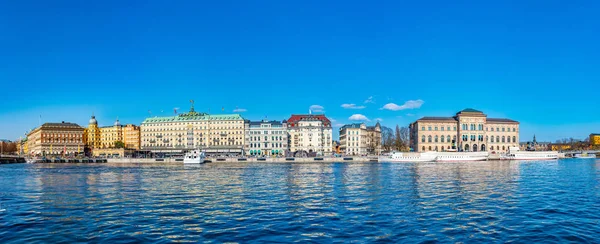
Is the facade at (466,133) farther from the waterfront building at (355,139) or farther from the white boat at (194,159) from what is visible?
the white boat at (194,159)

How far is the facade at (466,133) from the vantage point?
156500 millimetres

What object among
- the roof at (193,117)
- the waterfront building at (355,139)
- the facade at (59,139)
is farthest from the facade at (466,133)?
the facade at (59,139)

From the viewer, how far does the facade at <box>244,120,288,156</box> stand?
163250 mm

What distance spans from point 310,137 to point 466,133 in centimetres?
5497

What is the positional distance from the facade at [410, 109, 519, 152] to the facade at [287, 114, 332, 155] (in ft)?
107

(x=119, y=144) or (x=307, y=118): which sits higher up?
(x=307, y=118)

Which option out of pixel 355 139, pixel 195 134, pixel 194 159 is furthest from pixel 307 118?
pixel 194 159

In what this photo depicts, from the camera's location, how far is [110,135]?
19500 cm

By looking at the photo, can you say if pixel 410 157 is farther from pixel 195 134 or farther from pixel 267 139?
pixel 195 134

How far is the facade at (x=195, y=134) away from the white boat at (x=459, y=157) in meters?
70.9

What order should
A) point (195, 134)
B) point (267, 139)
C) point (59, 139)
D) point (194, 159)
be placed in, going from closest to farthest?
point (194, 159) → point (267, 139) → point (195, 134) → point (59, 139)

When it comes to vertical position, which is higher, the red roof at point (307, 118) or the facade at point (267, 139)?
the red roof at point (307, 118)

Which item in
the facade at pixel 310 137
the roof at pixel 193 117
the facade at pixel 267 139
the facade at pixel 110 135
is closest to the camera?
→ the facade at pixel 267 139

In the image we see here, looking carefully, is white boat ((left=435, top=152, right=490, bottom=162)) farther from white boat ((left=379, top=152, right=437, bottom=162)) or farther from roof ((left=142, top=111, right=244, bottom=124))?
roof ((left=142, top=111, right=244, bottom=124))
